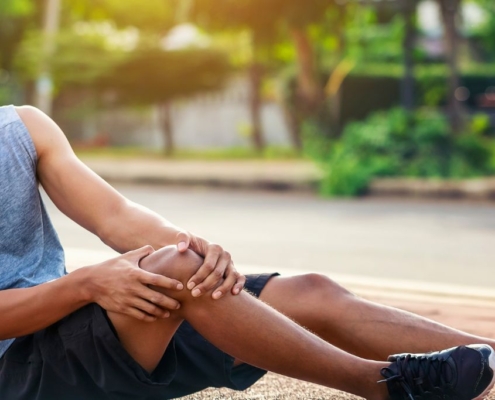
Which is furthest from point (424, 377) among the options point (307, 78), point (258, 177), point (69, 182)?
point (307, 78)

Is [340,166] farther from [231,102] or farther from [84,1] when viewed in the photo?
[84,1]

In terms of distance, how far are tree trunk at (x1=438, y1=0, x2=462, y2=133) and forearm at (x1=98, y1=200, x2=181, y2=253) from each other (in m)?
10.7

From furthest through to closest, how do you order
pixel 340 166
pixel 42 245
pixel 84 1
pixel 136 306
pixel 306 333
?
pixel 84 1 → pixel 340 166 → pixel 42 245 → pixel 306 333 → pixel 136 306

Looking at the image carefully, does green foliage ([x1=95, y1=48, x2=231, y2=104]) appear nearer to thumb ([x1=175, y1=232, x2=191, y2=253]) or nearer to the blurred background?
the blurred background

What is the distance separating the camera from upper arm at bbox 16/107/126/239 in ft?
8.92

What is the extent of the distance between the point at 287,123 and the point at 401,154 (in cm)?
697

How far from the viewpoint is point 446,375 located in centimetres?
244

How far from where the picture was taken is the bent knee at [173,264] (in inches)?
92.0

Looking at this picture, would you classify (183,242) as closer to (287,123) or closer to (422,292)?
(422,292)

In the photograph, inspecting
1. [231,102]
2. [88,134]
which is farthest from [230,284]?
[88,134]

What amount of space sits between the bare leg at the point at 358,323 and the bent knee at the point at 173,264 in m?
0.47

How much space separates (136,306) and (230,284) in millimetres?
241

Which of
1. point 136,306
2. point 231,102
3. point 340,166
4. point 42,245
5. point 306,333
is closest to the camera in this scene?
point 136,306

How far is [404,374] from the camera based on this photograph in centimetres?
246
